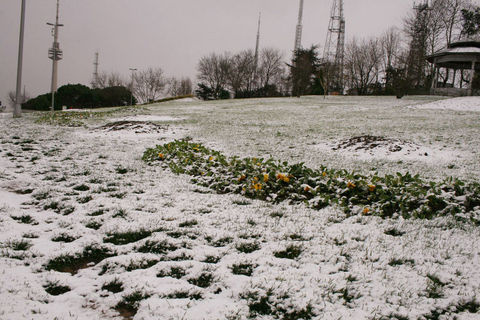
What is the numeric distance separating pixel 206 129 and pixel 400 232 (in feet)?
36.3

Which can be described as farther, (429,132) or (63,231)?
(429,132)

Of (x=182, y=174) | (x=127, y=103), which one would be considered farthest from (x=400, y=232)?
(x=127, y=103)

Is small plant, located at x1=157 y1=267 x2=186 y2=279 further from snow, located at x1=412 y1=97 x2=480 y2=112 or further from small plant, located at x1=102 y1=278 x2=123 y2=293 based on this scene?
snow, located at x1=412 y1=97 x2=480 y2=112

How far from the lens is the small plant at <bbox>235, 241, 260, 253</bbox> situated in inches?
124

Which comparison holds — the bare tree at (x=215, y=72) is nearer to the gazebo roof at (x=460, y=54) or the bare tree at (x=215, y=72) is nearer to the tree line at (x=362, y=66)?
the tree line at (x=362, y=66)

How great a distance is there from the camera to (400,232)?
3.61m

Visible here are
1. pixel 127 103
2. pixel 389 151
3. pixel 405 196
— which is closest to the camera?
pixel 405 196

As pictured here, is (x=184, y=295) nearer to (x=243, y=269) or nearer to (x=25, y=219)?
(x=243, y=269)

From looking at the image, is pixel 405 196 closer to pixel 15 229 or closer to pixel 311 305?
pixel 311 305

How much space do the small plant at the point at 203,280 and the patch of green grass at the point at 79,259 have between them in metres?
1.00

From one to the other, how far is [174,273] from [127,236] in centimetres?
100

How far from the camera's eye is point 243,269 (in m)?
2.75

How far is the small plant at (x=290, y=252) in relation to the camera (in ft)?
9.99

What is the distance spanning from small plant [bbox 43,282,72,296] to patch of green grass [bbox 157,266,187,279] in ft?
2.45
